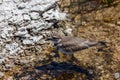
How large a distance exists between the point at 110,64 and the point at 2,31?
1591 millimetres

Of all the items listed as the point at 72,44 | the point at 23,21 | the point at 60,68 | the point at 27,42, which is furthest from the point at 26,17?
the point at 60,68

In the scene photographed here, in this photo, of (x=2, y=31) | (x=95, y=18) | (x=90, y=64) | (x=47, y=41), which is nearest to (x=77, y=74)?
(x=90, y=64)

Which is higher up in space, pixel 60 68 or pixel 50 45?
pixel 50 45

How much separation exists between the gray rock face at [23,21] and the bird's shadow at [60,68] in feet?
1.51

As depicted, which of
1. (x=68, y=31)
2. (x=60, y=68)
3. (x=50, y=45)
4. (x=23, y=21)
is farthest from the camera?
(x=23, y=21)

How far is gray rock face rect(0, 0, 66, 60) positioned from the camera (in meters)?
4.07

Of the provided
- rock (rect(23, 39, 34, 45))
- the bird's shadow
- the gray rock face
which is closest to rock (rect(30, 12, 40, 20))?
the gray rock face

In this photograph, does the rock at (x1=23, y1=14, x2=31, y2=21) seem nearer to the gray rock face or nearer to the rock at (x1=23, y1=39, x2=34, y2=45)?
the gray rock face

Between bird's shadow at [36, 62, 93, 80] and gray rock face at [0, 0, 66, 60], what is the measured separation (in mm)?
460

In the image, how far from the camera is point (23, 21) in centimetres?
430

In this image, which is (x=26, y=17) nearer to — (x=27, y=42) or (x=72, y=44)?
(x=27, y=42)

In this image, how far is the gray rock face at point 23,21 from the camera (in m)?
4.07

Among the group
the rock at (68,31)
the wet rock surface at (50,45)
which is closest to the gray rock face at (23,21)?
the wet rock surface at (50,45)

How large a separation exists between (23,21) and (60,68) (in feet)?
3.47
